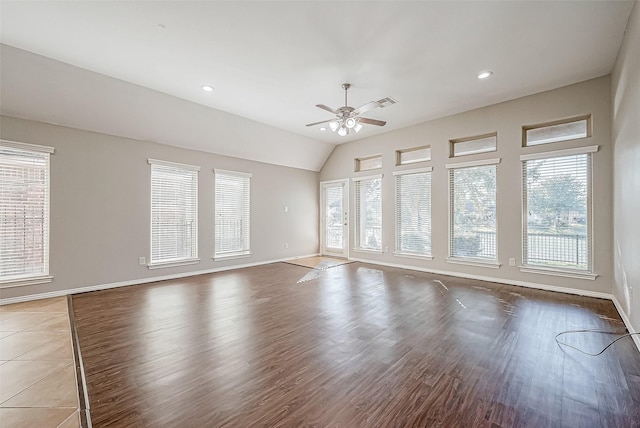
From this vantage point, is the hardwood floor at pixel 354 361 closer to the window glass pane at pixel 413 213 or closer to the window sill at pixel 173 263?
the window sill at pixel 173 263

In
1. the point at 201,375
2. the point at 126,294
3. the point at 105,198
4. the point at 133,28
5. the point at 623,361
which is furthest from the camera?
the point at 105,198

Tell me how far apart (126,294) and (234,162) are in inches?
135

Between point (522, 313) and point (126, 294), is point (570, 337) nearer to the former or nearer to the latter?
point (522, 313)

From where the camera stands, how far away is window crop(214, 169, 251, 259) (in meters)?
6.19

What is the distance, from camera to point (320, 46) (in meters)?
3.17

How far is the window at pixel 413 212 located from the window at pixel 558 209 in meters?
1.72

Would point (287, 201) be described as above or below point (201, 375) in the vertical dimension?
above

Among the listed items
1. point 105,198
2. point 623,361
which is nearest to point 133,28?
point 105,198

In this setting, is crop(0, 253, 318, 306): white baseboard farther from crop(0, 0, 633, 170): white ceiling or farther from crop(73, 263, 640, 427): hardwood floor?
crop(0, 0, 633, 170): white ceiling

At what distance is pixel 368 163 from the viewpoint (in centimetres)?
714

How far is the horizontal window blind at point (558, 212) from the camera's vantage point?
4148mm

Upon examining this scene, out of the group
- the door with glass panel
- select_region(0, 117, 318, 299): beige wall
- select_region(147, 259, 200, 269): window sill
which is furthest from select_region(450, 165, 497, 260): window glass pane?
Result: select_region(147, 259, 200, 269): window sill

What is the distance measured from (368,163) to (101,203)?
5.69 metres

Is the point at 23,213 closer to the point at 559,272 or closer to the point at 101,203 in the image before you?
A: the point at 101,203
